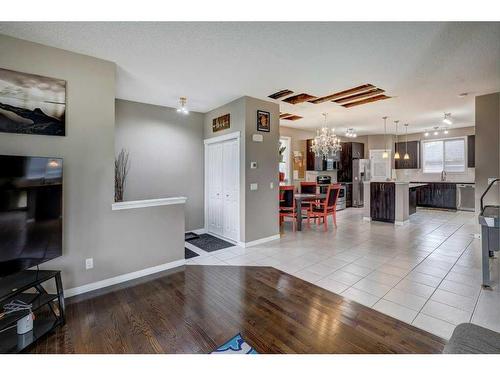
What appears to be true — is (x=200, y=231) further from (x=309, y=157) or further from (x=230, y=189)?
(x=309, y=157)

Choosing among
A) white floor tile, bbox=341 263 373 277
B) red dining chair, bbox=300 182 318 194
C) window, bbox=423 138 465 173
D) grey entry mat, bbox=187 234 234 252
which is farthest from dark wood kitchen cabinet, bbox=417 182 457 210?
grey entry mat, bbox=187 234 234 252

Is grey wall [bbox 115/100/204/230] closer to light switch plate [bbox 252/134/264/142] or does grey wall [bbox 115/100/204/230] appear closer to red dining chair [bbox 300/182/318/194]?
light switch plate [bbox 252/134/264/142]

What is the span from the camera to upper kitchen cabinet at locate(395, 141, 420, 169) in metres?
8.91

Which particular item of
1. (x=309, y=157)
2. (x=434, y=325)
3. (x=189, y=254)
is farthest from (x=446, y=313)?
(x=309, y=157)

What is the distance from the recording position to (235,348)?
1827mm

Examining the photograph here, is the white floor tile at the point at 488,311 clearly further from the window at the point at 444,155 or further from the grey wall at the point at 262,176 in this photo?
the window at the point at 444,155

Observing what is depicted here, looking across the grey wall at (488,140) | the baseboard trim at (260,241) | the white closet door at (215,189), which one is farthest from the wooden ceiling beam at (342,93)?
the baseboard trim at (260,241)

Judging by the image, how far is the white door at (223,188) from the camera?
15.1ft

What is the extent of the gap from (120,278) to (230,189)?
2.44 m

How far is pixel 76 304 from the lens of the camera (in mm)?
2504

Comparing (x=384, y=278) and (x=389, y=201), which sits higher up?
(x=389, y=201)

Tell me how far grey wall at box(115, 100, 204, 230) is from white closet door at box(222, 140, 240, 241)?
33.0 inches
